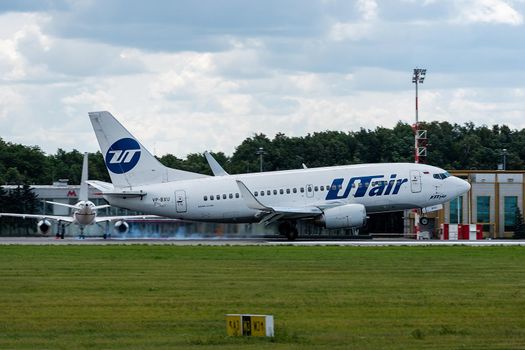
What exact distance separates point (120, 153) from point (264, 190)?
8.67m

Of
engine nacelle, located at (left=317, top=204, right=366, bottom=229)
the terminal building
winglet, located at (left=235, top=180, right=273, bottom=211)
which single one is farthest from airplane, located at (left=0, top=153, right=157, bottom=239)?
engine nacelle, located at (left=317, top=204, right=366, bottom=229)

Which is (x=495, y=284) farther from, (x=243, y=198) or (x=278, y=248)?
(x=243, y=198)

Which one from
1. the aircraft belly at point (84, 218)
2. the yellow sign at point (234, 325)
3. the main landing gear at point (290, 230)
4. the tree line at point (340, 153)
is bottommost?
the yellow sign at point (234, 325)

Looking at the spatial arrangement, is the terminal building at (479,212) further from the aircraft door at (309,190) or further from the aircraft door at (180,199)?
the aircraft door at (309,190)

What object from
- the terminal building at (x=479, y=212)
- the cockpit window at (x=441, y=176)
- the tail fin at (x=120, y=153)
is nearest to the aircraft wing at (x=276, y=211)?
the tail fin at (x=120, y=153)

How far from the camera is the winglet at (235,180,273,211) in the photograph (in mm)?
67500

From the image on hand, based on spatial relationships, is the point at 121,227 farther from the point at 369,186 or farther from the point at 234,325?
the point at 234,325

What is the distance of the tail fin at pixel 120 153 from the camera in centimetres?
6925

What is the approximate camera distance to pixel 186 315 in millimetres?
28500

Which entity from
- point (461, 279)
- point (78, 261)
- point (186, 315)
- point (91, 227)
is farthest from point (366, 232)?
point (186, 315)

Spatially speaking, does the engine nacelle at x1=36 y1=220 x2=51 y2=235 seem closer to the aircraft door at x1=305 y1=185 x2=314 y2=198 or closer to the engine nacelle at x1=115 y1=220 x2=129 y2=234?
the engine nacelle at x1=115 y1=220 x2=129 y2=234

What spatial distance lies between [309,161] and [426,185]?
86.0 metres

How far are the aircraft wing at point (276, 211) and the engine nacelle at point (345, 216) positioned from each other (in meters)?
0.73

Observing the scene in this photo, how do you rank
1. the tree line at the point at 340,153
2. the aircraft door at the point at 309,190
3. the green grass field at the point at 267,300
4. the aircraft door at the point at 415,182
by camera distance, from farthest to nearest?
1. the tree line at the point at 340,153
2. the aircraft door at the point at 309,190
3. the aircraft door at the point at 415,182
4. the green grass field at the point at 267,300
